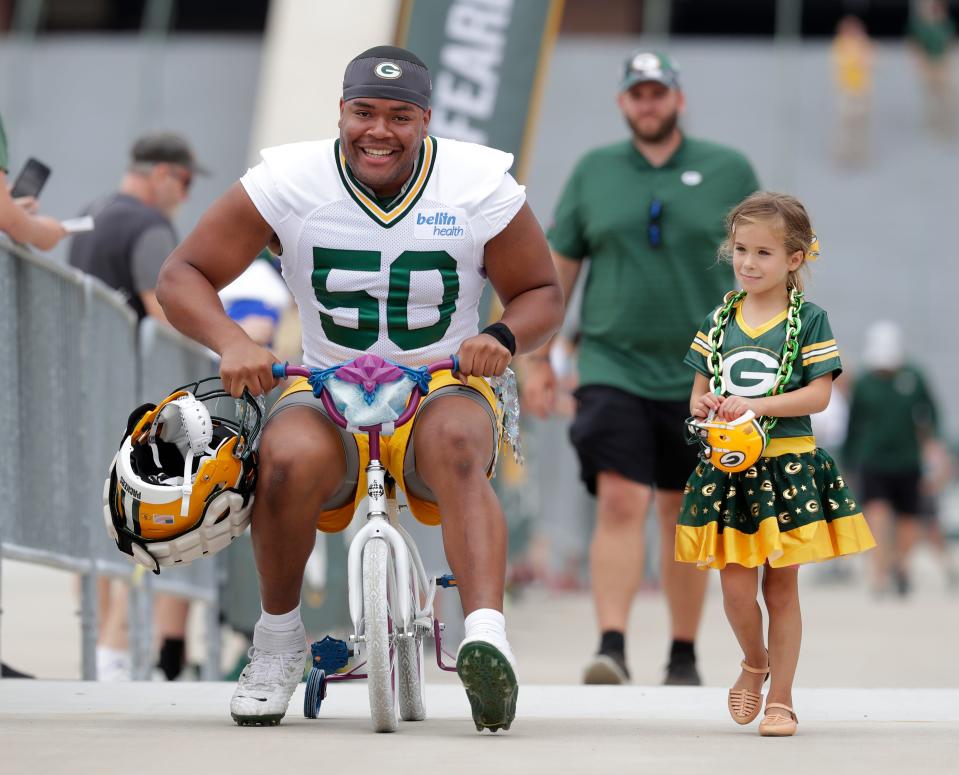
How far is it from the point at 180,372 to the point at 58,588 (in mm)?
5901

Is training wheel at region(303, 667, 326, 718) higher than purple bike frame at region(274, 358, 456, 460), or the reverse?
purple bike frame at region(274, 358, 456, 460)

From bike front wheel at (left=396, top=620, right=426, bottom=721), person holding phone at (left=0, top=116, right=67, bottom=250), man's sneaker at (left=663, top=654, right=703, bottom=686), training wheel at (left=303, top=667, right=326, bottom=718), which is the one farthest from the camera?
man's sneaker at (left=663, top=654, right=703, bottom=686)

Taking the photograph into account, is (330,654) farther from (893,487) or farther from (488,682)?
(893,487)

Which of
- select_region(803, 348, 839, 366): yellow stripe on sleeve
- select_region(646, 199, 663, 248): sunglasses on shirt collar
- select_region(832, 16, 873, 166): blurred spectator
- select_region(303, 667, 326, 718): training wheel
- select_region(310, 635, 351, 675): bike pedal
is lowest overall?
select_region(303, 667, 326, 718): training wheel

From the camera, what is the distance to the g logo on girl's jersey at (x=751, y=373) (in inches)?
206

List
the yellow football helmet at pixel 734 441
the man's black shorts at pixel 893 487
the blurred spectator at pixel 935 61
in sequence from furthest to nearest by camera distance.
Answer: the blurred spectator at pixel 935 61 → the man's black shorts at pixel 893 487 → the yellow football helmet at pixel 734 441

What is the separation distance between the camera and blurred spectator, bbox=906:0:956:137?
95.1 ft

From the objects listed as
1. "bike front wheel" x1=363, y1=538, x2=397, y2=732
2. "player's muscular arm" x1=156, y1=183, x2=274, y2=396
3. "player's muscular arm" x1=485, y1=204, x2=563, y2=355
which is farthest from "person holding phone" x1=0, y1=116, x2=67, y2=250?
"bike front wheel" x1=363, y1=538, x2=397, y2=732

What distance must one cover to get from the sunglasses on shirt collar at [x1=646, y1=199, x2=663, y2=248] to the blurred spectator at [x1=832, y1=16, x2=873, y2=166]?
884 inches

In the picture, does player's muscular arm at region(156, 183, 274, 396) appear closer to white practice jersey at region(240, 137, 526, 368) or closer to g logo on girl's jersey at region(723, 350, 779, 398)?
white practice jersey at region(240, 137, 526, 368)

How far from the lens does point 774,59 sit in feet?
100

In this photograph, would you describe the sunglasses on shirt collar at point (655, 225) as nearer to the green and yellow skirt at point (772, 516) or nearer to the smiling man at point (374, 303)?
the smiling man at point (374, 303)

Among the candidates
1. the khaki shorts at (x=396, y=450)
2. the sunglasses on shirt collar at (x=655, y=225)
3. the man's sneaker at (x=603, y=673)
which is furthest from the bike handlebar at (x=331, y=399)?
the sunglasses on shirt collar at (x=655, y=225)

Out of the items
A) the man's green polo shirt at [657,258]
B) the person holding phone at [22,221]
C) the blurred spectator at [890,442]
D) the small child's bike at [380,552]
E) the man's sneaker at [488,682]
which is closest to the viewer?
Result: the man's sneaker at [488,682]
